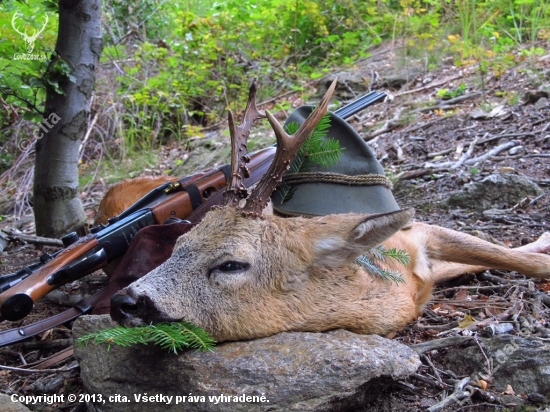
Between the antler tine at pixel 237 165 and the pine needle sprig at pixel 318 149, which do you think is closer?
the antler tine at pixel 237 165

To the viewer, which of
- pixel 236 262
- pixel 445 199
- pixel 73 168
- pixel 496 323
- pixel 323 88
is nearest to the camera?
pixel 236 262

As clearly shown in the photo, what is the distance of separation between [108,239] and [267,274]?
5.14 ft

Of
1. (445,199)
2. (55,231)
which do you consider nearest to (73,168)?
(55,231)

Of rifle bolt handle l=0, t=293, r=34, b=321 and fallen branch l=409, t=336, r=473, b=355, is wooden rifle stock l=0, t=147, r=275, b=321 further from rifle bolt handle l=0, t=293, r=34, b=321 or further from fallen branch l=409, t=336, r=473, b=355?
fallen branch l=409, t=336, r=473, b=355

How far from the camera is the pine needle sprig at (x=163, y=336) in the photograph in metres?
2.41

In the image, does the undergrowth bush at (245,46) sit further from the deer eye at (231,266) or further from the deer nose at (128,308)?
the deer nose at (128,308)

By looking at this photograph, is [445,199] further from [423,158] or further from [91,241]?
[91,241]

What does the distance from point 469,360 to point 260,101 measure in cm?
838

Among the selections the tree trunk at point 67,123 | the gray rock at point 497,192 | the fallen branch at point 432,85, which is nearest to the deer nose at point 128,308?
the tree trunk at point 67,123

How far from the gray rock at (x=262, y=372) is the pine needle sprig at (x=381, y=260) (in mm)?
551

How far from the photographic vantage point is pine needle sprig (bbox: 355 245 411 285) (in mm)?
3248

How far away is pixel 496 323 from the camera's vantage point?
10.8 feet

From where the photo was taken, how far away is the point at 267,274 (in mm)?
2918

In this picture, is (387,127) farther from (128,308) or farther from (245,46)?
(128,308)
